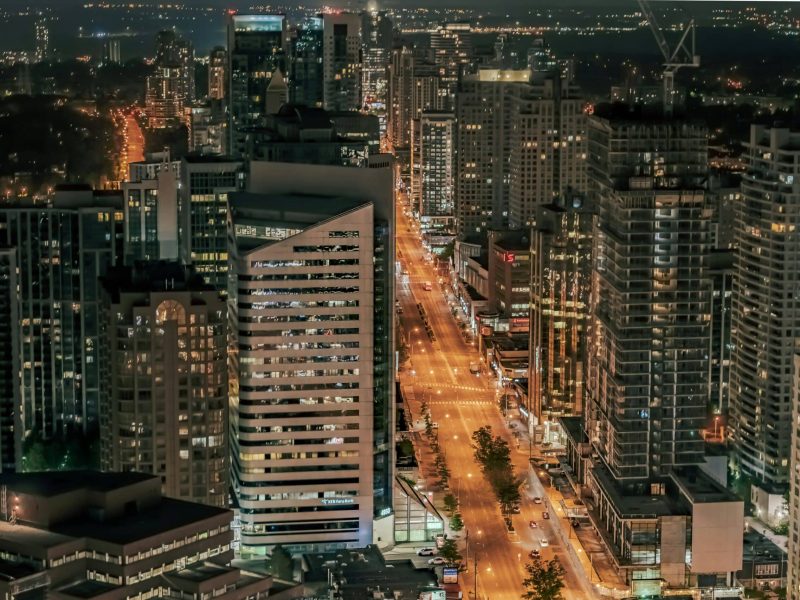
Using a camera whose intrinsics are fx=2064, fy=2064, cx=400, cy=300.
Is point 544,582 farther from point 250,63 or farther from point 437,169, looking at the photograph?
point 437,169

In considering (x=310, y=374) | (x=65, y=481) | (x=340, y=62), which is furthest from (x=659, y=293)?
(x=340, y=62)

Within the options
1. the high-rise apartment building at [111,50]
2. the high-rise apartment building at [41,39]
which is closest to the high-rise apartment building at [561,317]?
the high-rise apartment building at [41,39]

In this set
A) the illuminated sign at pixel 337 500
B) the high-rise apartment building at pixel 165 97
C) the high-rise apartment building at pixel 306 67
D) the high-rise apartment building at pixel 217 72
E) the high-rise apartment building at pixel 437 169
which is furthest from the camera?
the high-rise apartment building at pixel 165 97

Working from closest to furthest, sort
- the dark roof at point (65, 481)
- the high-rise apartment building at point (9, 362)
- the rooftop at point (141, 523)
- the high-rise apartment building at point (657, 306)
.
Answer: the rooftop at point (141, 523) < the dark roof at point (65, 481) < the high-rise apartment building at point (657, 306) < the high-rise apartment building at point (9, 362)

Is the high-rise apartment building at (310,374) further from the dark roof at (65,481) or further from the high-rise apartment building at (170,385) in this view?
the dark roof at (65,481)

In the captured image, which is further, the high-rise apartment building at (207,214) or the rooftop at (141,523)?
the high-rise apartment building at (207,214)

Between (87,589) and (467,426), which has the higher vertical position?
(87,589)

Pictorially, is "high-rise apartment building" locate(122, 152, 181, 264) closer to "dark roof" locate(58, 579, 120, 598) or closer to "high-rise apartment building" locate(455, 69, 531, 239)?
"dark roof" locate(58, 579, 120, 598)

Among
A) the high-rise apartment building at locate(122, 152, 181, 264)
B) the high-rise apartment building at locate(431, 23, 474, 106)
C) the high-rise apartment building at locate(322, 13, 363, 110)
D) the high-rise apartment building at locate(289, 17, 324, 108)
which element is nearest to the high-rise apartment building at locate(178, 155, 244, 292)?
the high-rise apartment building at locate(122, 152, 181, 264)
